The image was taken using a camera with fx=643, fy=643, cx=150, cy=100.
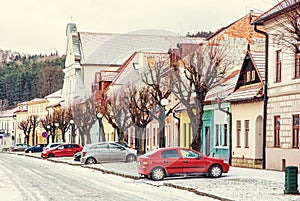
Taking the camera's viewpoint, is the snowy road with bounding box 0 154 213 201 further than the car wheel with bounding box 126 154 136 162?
No

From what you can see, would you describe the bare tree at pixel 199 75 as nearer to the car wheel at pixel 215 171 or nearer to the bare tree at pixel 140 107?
the car wheel at pixel 215 171

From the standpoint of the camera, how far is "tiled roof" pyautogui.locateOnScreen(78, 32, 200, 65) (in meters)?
93.9

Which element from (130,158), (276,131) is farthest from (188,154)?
(130,158)

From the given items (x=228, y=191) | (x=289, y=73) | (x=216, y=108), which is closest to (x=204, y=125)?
(x=216, y=108)

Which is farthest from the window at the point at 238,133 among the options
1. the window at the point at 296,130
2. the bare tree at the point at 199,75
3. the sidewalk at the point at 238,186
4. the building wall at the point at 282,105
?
the window at the point at 296,130

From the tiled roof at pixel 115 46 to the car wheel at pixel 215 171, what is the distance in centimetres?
6387

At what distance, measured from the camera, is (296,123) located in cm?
3152

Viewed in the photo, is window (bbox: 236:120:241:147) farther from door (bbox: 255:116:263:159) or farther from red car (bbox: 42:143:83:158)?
red car (bbox: 42:143:83:158)

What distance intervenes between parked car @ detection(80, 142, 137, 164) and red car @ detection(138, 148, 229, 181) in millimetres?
16570

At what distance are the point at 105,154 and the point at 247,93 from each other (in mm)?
13009

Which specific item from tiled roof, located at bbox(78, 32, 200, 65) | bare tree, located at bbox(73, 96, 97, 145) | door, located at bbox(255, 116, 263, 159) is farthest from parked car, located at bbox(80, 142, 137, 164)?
tiled roof, located at bbox(78, 32, 200, 65)

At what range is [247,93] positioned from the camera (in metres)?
37.2

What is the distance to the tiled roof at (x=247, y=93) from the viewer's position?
117 ft

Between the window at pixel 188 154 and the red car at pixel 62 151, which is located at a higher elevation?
the window at pixel 188 154
